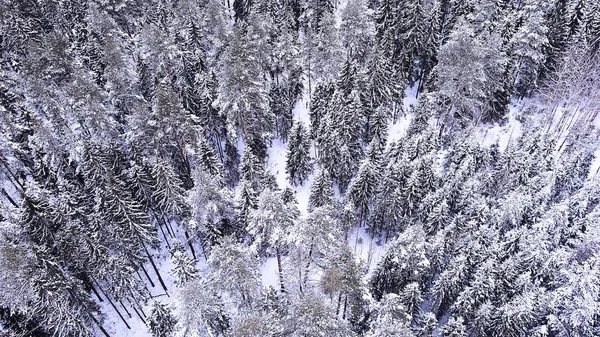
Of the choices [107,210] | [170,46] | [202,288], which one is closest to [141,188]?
[107,210]

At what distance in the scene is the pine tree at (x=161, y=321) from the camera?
34500mm

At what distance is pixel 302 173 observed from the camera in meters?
50.0

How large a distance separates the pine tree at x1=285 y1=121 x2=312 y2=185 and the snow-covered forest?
0.29 meters

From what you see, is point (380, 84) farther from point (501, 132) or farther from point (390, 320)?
point (390, 320)

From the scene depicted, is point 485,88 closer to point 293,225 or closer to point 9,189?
point 293,225

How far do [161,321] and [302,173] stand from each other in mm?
23825

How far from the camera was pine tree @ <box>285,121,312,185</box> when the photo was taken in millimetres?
46844

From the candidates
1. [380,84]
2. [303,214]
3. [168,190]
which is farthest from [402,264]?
[380,84]

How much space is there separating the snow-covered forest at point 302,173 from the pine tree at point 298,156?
0.29 metres

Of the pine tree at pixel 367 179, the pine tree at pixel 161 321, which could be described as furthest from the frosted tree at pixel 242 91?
the pine tree at pixel 161 321

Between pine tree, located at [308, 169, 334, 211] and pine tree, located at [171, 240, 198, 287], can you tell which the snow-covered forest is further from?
pine tree, located at [308, 169, 334, 211]

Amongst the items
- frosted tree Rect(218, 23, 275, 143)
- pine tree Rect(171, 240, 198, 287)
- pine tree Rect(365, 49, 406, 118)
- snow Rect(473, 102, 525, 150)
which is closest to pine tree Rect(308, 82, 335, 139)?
pine tree Rect(365, 49, 406, 118)

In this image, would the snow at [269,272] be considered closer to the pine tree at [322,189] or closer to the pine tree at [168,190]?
the pine tree at [322,189]

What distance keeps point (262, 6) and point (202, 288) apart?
45364 mm
